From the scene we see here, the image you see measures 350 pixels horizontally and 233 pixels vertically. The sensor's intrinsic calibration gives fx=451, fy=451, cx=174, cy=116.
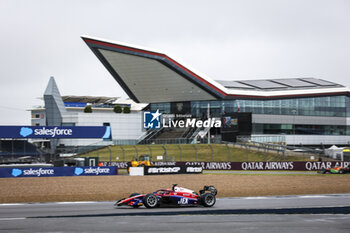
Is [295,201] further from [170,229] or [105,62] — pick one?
[105,62]

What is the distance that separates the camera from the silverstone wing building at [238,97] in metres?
84.5

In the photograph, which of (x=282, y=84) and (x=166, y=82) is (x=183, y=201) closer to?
(x=166, y=82)

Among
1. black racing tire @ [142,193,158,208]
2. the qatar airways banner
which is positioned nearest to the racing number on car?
black racing tire @ [142,193,158,208]

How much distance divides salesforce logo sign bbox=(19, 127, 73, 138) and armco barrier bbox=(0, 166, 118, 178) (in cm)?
295

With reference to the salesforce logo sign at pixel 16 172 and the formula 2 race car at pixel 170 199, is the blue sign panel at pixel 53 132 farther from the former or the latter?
the formula 2 race car at pixel 170 199

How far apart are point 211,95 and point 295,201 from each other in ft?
217

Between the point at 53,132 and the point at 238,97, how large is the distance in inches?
2011

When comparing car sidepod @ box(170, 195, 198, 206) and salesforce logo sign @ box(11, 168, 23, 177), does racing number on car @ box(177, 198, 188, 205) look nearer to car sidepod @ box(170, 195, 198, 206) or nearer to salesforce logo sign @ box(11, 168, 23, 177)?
car sidepod @ box(170, 195, 198, 206)

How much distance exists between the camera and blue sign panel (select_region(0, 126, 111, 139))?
3856 cm

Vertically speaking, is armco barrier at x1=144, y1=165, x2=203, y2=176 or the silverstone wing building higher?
the silverstone wing building

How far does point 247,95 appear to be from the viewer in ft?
281

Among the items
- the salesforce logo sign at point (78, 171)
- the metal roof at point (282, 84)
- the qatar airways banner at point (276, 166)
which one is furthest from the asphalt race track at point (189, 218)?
the metal roof at point (282, 84)

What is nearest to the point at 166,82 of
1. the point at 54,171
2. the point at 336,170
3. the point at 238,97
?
the point at 238,97

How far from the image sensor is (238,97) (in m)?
85.4
